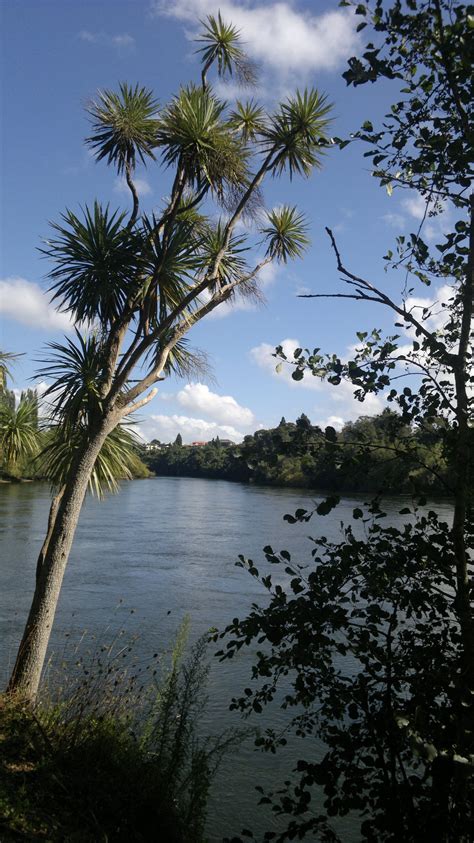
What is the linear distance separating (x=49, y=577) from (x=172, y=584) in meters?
7.86

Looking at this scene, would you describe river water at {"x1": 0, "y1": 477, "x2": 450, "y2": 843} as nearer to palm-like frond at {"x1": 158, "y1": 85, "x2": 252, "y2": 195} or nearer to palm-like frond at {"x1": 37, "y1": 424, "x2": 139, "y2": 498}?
palm-like frond at {"x1": 37, "y1": 424, "x2": 139, "y2": 498}

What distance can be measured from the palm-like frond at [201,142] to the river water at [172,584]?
3.48m

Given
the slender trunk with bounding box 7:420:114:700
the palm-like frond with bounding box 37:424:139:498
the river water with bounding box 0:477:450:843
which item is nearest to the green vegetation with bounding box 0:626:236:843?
the slender trunk with bounding box 7:420:114:700

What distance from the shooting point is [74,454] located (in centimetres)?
582

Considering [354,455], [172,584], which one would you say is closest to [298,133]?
[354,455]

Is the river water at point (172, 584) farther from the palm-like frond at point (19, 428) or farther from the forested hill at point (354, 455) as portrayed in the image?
the palm-like frond at point (19, 428)

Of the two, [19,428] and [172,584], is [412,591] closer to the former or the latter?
[19,428]

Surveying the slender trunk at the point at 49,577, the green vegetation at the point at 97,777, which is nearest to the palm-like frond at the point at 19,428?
the slender trunk at the point at 49,577

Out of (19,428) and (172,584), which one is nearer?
(19,428)

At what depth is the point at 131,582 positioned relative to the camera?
484 inches

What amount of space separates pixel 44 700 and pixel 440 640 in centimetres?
351

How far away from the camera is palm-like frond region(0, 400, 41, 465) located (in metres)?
7.50

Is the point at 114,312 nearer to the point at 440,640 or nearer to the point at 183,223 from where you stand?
the point at 183,223

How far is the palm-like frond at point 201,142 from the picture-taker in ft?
18.3
